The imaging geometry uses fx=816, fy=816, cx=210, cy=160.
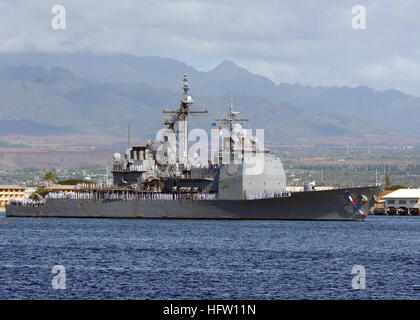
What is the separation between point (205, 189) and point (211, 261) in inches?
1231

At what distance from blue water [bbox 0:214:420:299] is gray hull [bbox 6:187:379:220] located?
327 cm

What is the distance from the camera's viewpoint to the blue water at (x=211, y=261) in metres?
30.7

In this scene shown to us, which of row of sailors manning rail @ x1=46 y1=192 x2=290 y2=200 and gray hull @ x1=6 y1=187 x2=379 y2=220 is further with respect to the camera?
row of sailors manning rail @ x1=46 y1=192 x2=290 y2=200

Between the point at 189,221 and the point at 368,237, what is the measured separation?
19715 mm

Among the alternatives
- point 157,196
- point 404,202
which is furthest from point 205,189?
point 404,202

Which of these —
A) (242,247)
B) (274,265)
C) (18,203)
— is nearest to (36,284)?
(274,265)

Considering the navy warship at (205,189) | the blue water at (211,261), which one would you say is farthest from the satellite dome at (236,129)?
the blue water at (211,261)

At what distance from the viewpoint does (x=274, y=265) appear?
37812mm

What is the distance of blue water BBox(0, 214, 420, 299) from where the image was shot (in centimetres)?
Result: 3066

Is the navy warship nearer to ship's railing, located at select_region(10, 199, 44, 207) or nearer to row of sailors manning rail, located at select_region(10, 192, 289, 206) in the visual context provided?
row of sailors manning rail, located at select_region(10, 192, 289, 206)

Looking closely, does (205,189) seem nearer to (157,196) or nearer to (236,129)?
(157,196)

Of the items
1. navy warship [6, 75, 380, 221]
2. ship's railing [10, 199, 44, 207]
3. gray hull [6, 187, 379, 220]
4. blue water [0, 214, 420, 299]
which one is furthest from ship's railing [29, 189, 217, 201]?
blue water [0, 214, 420, 299]

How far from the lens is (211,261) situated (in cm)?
3931
